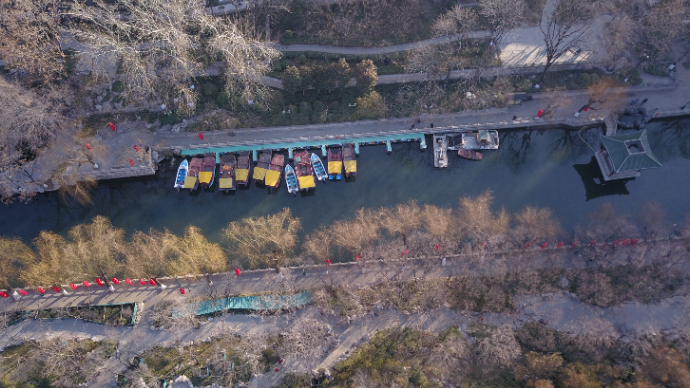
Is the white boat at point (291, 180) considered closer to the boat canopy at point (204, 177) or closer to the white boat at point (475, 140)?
the boat canopy at point (204, 177)

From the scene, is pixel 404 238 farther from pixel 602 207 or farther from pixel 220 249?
pixel 602 207

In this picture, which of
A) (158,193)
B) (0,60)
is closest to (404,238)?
(158,193)

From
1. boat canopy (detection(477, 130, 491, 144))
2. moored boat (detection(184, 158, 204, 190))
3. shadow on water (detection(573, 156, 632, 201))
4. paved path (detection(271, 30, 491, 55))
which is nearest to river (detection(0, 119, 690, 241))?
shadow on water (detection(573, 156, 632, 201))

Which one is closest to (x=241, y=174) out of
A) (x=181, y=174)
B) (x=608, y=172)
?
(x=181, y=174)

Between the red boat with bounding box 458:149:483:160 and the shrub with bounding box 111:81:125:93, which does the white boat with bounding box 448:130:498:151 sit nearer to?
the red boat with bounding box 458:149:483:160

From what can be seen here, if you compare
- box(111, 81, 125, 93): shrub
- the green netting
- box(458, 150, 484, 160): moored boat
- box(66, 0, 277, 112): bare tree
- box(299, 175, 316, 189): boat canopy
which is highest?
box(66, 0, 277, 112): bare tree

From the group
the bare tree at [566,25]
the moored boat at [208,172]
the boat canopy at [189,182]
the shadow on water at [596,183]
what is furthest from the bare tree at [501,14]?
the boat canopy at [189,182]
